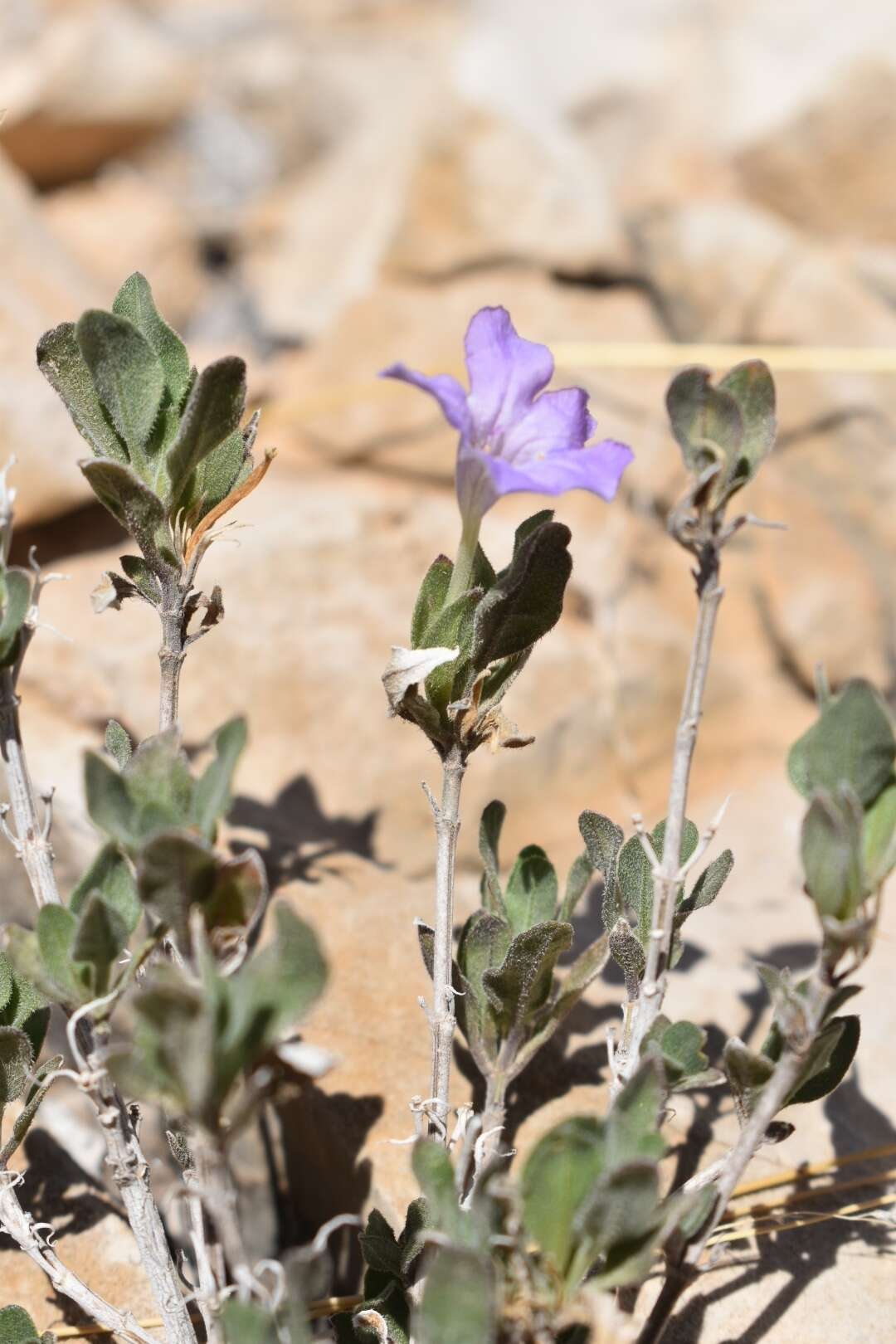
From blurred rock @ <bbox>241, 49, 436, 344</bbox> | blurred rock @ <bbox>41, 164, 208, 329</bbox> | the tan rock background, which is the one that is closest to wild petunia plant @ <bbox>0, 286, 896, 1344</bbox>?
the tan rock background

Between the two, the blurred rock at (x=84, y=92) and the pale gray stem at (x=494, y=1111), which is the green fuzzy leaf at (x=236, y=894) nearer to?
the pale gray stem at (x=494, y=1111)

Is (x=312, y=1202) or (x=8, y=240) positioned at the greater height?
(x=8, y=240)

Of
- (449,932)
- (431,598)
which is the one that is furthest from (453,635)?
(449,932)

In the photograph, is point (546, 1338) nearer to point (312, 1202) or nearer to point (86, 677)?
point (312, 1202)

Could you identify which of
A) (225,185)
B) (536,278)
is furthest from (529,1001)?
(225,185)

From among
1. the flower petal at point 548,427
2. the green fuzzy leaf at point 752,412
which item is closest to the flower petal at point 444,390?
the flower petal at point 548,427

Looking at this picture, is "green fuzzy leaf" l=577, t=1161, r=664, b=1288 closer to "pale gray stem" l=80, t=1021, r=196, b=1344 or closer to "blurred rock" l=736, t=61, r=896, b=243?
"pale gray stem" l=80, t=1021, r=196, b=1344
